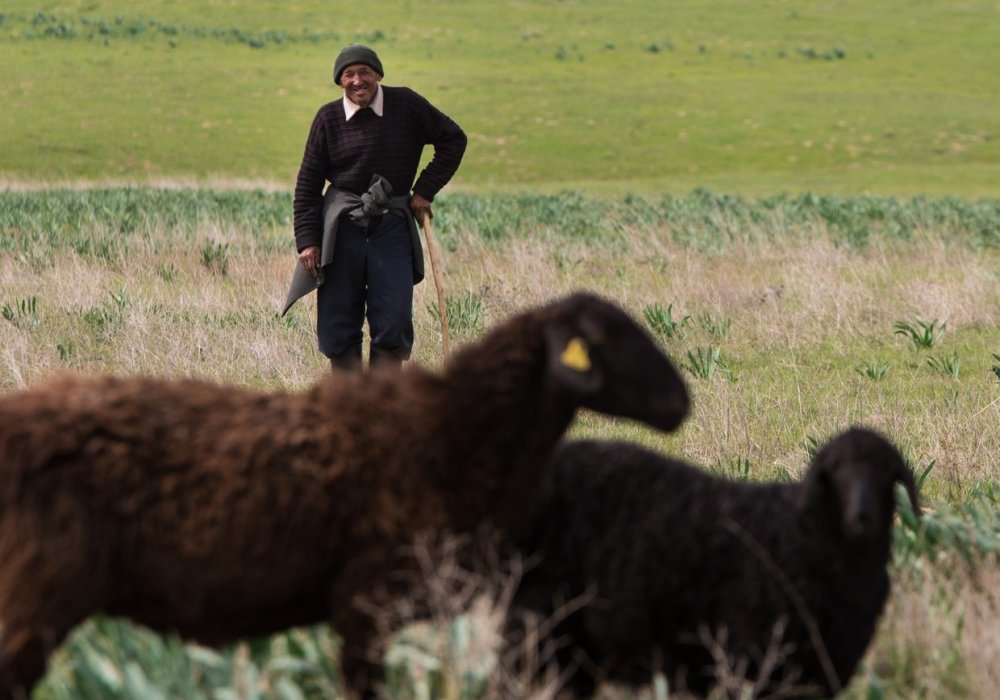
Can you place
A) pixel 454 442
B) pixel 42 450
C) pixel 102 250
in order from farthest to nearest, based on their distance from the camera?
pixel 102 250
pixel 454 442
pixel 42 450

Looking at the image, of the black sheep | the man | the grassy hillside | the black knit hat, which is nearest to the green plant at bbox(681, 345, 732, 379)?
the man

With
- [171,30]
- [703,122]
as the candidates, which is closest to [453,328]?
[703,122]

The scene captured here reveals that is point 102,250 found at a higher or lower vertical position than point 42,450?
lower

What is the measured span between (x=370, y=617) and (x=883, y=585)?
1.67 metres

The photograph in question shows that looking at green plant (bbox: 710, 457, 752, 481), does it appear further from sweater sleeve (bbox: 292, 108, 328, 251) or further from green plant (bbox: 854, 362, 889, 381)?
sweater sleeve (bbox: 292, 108, 328, 251)

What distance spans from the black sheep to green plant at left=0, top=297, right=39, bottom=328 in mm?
8047

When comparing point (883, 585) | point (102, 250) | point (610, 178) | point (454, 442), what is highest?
point (454, 442)

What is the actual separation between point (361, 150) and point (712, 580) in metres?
4.77

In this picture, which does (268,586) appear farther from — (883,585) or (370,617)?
(883,585)

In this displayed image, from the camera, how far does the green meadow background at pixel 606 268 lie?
449 cm

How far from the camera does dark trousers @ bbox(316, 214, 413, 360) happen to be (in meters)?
8.74

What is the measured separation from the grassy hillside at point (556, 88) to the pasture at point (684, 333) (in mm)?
19719

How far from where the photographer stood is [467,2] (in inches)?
3482

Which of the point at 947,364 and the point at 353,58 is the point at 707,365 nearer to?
the point at 947,364
